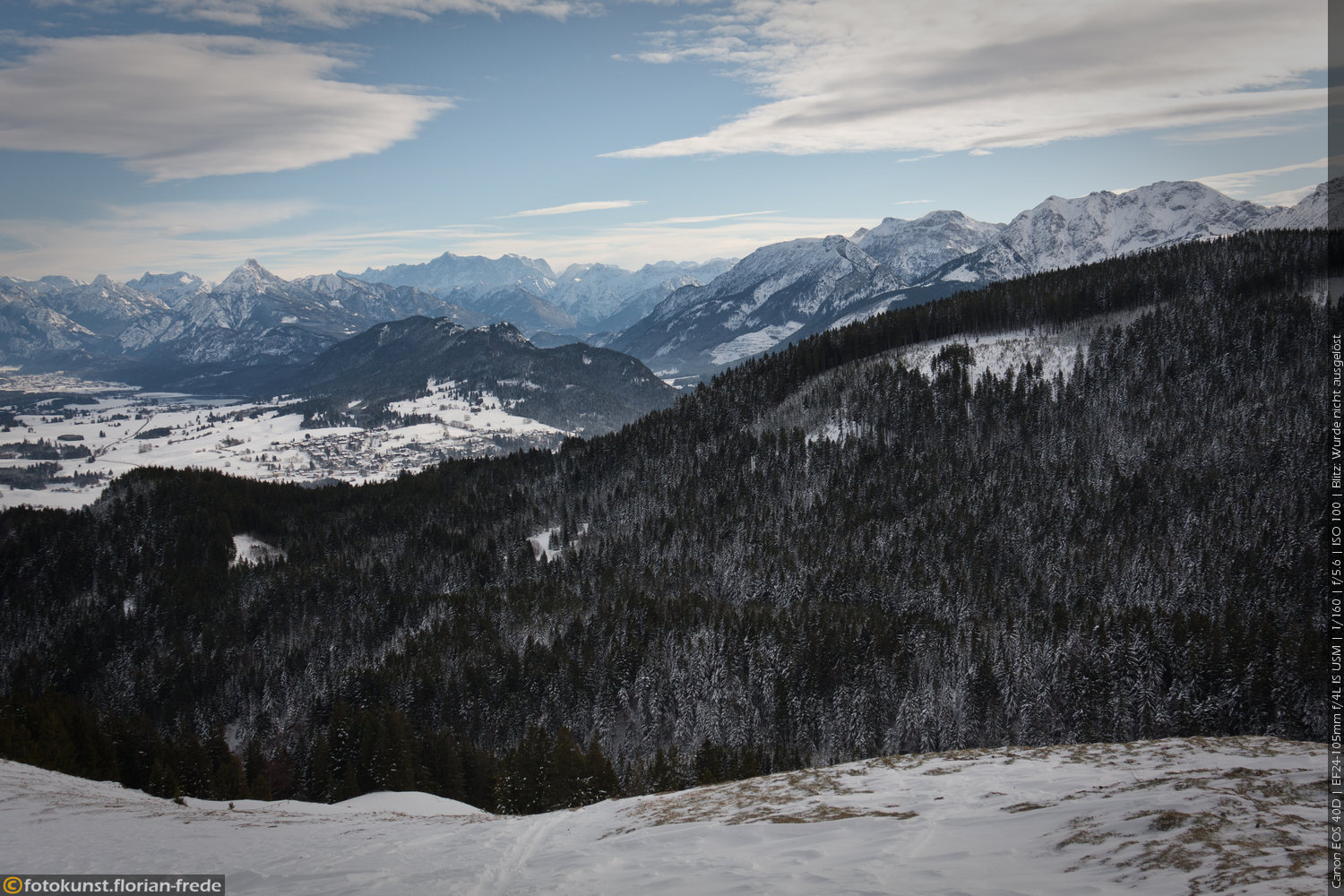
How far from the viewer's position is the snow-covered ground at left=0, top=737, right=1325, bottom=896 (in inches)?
832

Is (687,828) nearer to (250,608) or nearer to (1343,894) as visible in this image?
(1343,894)

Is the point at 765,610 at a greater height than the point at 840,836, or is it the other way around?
the point at 840,836

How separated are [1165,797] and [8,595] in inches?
9361

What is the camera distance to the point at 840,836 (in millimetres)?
27406

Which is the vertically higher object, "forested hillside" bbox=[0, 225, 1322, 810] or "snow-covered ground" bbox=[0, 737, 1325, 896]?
"snow-covered ground" bbox=[0, 737, 1325, 896]

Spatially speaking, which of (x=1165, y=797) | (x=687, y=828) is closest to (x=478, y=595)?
(x=687, y=828)

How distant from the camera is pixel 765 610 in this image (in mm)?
133875

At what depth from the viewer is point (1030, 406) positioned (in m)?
196

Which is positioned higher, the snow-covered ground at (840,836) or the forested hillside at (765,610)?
the snow-covered ground at (840,836)

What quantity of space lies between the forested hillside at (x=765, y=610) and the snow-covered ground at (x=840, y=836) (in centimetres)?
Answer: 3349

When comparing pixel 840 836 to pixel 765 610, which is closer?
pixel 840 836

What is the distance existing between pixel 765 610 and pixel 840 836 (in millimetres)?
108234

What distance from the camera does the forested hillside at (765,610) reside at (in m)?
92.4

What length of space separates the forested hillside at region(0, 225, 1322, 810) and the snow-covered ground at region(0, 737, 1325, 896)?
33492 millimetres
